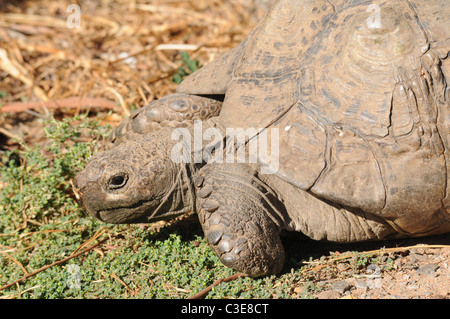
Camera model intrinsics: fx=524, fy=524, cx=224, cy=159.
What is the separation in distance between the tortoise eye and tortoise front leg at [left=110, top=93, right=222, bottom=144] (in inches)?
30.5

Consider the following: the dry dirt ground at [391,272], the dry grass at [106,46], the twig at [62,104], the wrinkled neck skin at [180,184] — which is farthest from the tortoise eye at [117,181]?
the twig at [62,104]

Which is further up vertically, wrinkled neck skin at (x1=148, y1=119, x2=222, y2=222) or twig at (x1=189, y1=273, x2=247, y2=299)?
wrinkled neck skin at (x1=148, y1=119, x2=222, y2=222)

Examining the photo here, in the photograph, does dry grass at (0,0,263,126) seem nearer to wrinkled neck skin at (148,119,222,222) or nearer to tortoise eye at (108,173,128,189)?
wrinkled neck skin at (148,119,222,222)

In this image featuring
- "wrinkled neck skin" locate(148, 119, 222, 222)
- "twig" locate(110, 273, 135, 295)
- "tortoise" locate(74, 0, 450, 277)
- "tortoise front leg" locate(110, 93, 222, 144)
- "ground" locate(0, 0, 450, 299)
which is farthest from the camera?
"tortoise front leg" locate(110, 93, 222, 144)

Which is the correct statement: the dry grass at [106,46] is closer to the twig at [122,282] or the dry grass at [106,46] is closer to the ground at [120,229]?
the ground at [120,229]

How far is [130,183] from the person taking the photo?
137 inches

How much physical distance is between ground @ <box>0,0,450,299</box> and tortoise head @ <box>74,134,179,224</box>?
0.31m

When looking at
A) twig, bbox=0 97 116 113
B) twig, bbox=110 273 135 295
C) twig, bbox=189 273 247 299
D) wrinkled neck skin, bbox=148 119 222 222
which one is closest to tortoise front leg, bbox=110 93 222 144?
wrinkled neck skin, bbox=148 119 222 222

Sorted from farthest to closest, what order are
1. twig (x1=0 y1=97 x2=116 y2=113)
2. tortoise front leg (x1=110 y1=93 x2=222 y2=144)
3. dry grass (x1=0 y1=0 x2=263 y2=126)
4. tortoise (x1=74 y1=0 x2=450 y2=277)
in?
1. dry grass (x1=0 y1=0 x2=263 y2=126)
2. twig (x1=0 y1=97 x2=116 y2=113)
3. tortoise front leg (x1=110 y1=93 x2=222 y2=144)
4. tortoise (x1=74 y1=0 x2=450 y2=277)

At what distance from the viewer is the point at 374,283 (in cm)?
320

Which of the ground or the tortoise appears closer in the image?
the tortoise

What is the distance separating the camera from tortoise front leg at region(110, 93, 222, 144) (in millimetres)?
4043

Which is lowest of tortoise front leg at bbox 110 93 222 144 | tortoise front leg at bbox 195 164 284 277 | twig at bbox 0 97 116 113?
tortoise front leg at bbox 195 164 284 277
